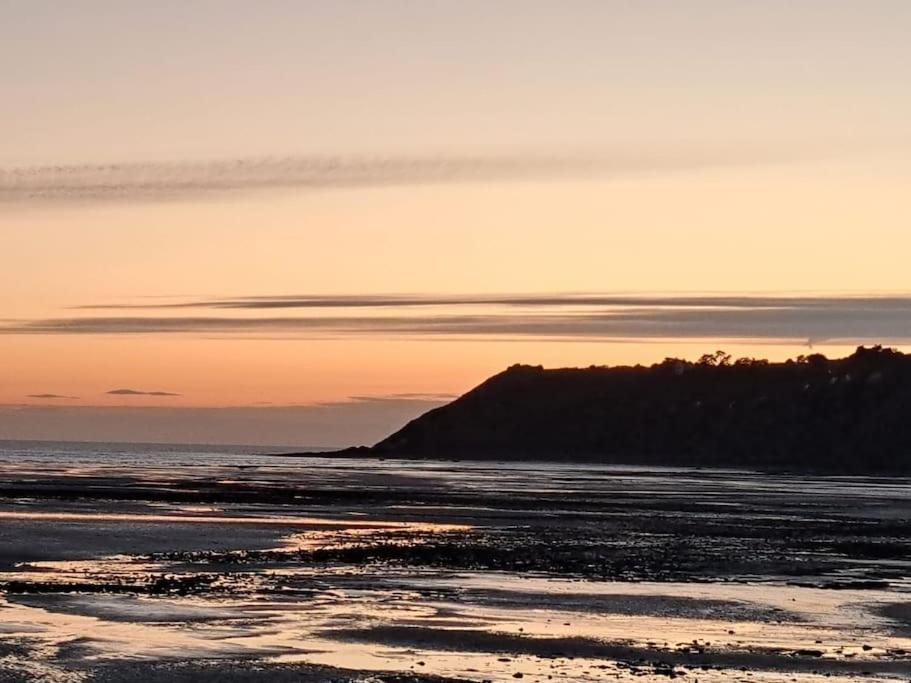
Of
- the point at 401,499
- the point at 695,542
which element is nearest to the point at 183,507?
the point at 401,499

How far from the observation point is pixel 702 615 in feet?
91.5

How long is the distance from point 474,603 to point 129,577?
800cm

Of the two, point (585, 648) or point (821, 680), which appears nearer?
point (821, 680)

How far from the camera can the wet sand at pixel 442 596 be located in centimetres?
2195

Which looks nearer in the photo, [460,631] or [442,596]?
Answer: [460,631]

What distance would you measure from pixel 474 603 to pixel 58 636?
28.0 ft

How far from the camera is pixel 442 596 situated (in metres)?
30.1

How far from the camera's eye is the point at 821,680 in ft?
68.9

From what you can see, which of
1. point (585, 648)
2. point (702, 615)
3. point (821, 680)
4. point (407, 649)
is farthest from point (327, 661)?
point (702, 615)

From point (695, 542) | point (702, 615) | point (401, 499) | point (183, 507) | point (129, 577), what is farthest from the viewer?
point (401, 499)

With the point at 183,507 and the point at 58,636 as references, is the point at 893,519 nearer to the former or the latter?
the point at 183,507

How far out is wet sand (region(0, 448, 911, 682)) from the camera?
21953mm

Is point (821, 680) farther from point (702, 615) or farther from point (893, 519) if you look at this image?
point (893, 519)

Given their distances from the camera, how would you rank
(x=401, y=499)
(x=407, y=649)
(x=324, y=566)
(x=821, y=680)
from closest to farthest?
(x=821, y=680)
(x=407, y=649)
(x=324, y=566)
(x=401, y=499)
